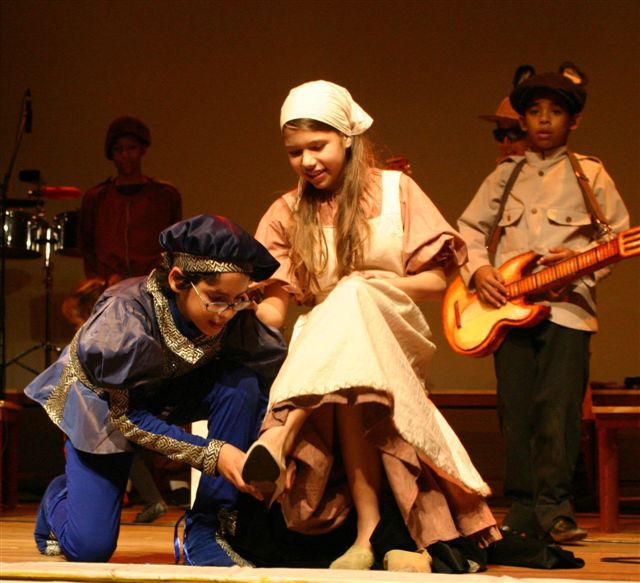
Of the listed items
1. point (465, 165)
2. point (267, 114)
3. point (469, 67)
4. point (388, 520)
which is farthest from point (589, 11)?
point (388, 520)

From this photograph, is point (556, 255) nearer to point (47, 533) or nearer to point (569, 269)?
point (569, 269)

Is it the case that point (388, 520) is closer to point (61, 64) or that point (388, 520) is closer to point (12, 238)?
point (12, 238)

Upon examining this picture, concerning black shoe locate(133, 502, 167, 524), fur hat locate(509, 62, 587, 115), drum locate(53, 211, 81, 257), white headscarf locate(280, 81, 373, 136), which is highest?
fur hat locate(509, 62, 587, 115)

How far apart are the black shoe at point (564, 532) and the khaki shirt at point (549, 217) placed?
23.9 inches

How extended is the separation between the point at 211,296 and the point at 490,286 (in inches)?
49.9

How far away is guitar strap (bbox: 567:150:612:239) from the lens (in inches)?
131

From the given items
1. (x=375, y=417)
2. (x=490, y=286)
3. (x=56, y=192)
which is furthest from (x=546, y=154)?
(x=56, y=192)

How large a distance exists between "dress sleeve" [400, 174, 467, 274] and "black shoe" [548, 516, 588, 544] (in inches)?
35.1

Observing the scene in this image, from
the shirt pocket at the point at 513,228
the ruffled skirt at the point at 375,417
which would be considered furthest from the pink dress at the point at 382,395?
the shirt pocket at the point at 513,228

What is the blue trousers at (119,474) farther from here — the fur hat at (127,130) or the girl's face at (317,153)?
the fur hat at (127,130)

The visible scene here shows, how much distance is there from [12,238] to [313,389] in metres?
3.41

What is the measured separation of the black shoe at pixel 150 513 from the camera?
12.4 feet

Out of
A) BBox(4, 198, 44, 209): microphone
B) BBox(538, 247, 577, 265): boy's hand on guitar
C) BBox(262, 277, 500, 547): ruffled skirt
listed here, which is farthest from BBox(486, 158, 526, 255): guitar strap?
BBox(4, 198, 44, 209): microphone

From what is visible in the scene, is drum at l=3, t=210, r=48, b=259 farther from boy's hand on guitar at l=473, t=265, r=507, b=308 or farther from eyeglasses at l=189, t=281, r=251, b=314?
eyeglasses at l=189, t=281, r=251, b=314
